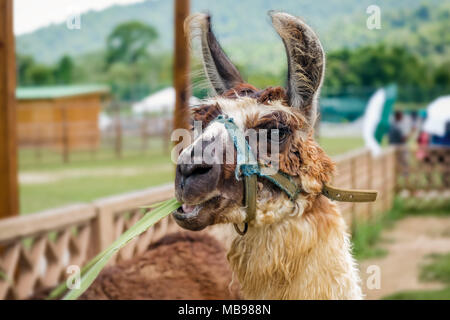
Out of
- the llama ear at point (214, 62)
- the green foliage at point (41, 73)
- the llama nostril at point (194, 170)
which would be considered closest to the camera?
the llama nostril at point (194, 170)

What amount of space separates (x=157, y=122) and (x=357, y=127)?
17912 millimetres

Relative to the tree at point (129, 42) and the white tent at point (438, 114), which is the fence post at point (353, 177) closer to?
the white tent at point (438, 114)

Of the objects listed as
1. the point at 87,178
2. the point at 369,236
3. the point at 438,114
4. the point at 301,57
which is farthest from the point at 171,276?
the point at 87,178

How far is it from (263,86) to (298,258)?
216cm

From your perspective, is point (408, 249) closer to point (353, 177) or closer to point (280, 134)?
point (353, 177)

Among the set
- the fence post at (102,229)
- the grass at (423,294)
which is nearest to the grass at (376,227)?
the grass at (423,294)

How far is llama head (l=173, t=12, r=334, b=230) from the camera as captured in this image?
190 cm

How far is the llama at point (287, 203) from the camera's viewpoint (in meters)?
2.02

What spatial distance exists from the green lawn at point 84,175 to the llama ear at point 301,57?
25.5 ft

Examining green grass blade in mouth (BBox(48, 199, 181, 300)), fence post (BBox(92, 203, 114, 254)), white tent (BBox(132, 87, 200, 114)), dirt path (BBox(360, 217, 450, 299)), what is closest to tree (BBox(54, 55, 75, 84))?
white tent (BBox(132, 87, 200, 114))

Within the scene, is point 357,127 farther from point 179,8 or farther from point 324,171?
point 324,171

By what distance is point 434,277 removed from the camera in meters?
7.07

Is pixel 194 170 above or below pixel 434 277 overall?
above

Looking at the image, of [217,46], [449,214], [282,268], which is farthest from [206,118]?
[449,214]
